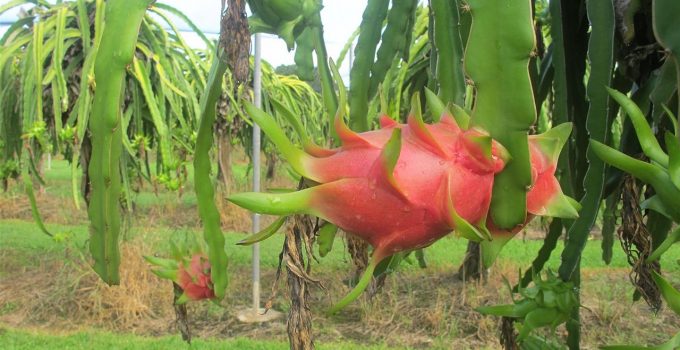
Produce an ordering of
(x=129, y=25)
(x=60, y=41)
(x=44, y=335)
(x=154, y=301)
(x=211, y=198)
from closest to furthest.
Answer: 1. (x=129, y=25)
2. (x=211, y=198)
3. (x=60, y=41)
4. (x=44, y=335)
5. (x=154, y=301)

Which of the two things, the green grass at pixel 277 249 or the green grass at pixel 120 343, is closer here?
the green grass at pixel 120 343

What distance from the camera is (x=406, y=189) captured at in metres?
0.31

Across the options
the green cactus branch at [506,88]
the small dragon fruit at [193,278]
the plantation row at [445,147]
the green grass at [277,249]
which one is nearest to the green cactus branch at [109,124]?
the plantation row at [445,147]

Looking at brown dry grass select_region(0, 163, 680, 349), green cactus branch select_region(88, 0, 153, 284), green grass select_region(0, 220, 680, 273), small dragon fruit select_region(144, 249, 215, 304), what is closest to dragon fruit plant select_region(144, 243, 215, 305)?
small dragon fruit select_region(144, 249, 215, 304)

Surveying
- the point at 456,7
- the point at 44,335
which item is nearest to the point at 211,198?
the point at 456,7

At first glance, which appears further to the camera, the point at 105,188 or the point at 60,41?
the point at 60,41

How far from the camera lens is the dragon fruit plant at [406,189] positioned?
313 mm

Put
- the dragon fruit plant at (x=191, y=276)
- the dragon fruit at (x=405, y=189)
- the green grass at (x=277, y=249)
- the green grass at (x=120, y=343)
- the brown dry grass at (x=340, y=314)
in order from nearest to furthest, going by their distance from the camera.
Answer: the dragon fruit at (x=405, y=189)
the dragon fruit plant at (x=191, y=276)
the green grass at (x=120, y=343)
the brown dry grass at (x=340, y=314)
the green grass at (x=277, y=249)

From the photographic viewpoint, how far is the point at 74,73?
206 cm

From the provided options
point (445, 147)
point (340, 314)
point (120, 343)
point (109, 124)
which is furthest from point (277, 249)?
point (445, 147)

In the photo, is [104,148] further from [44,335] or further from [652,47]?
[44,335]

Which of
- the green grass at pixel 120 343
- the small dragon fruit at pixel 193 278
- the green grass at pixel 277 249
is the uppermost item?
the small dragon fruit at pixel 193 278

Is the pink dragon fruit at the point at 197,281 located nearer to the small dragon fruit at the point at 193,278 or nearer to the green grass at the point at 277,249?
the small dragon fruit at the point at 193,278

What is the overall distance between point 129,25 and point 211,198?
200mm
